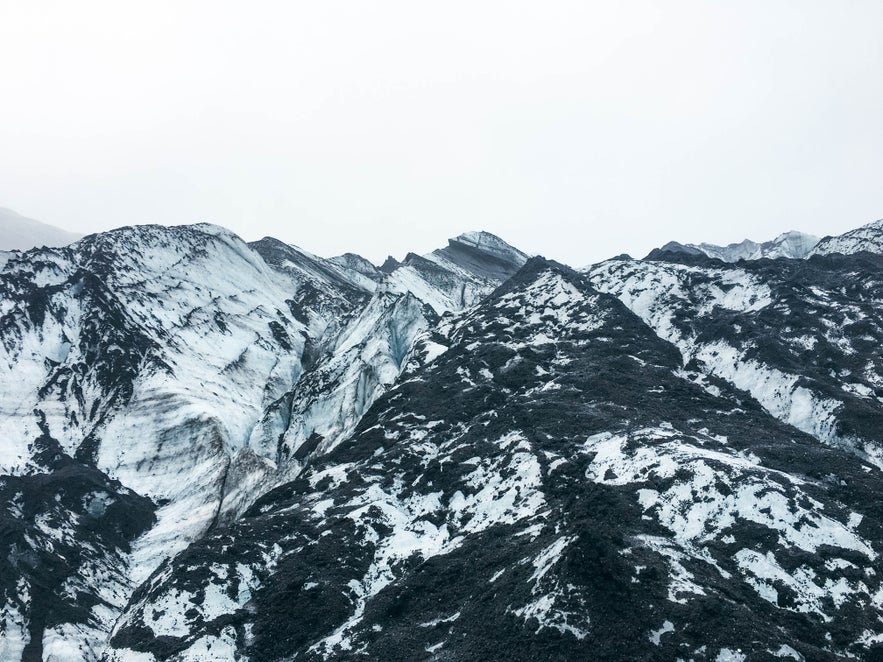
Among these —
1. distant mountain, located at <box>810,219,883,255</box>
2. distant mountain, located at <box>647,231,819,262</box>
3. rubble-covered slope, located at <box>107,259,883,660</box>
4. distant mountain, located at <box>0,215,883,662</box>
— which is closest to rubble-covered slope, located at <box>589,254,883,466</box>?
distant mountain, located at <box>0,215,883,662</box>

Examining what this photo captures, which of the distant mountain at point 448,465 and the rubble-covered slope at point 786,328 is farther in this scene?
the rubble-covered slope at point 786,328

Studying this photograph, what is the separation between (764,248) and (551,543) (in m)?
139

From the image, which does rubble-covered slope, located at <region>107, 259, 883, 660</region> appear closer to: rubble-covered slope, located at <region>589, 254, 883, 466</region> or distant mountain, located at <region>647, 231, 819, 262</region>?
rubble-covered slope, located at <region>589, 254, 883, 466</region>

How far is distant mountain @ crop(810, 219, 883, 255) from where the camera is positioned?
93.4 metres

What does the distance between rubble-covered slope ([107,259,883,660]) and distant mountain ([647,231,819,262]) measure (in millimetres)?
94623

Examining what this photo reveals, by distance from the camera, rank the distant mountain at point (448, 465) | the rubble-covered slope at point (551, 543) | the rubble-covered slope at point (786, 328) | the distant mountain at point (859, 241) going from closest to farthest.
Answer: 1. the rubble-covered slope at point (551, 543)
2. the distant mountain at point (448, 465)
3. the rubble-covered slope at point (786, 328)
4. the distant mountain at point (859, 241)

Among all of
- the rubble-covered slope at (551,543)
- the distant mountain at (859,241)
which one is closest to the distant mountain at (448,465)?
the rubble-covered slope at (551,543)

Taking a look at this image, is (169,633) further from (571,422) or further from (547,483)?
(571,422)

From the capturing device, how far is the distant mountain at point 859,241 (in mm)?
93438

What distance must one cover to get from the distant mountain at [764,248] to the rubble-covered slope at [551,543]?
94.6 meters

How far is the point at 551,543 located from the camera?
116ft

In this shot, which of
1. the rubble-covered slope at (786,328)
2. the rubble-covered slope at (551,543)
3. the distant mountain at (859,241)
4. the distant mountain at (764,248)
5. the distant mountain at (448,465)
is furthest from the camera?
the distant mountain at (764,248)

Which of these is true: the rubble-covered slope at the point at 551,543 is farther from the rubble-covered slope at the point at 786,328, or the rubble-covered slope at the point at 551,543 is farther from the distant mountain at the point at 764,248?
the distant mountain at the point at 764,248

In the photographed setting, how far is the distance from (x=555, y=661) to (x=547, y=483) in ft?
54.8
